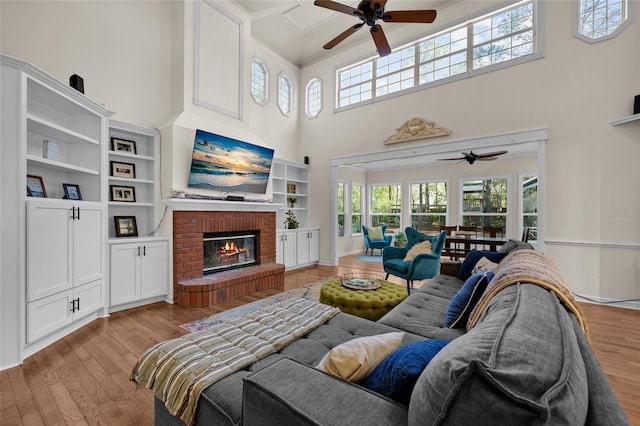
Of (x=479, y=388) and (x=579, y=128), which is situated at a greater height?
(x=579, y=128)

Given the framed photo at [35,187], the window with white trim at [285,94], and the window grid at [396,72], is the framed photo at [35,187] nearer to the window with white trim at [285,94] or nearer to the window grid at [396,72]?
the window with white trim at [285,94]

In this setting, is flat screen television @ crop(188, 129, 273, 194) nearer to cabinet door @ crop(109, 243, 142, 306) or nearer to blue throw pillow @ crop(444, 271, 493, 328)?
cabinet door @ crop(109, 243, 142, 306)

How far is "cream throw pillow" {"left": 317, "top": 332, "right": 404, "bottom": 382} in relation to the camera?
1.08 meters

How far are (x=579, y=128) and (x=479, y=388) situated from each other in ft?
16.3

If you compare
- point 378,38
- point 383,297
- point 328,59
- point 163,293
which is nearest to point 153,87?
point 163,293

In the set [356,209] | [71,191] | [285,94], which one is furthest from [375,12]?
[356,209]

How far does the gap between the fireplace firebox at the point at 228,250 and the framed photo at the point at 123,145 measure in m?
1.56

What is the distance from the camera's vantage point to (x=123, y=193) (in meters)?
3.87

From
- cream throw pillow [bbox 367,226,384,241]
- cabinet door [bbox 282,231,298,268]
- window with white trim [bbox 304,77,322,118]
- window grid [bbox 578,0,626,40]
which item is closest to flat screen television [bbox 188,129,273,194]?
cabinet door [bbox 282,231,298,268]

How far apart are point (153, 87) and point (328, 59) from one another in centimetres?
391

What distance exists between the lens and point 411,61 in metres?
5.50

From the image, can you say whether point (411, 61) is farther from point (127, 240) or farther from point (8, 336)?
point (8, 336)

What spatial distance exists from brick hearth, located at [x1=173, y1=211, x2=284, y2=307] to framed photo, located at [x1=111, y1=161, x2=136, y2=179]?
0.87 metres

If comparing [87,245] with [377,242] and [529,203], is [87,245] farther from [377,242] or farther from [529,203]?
[529,203]
